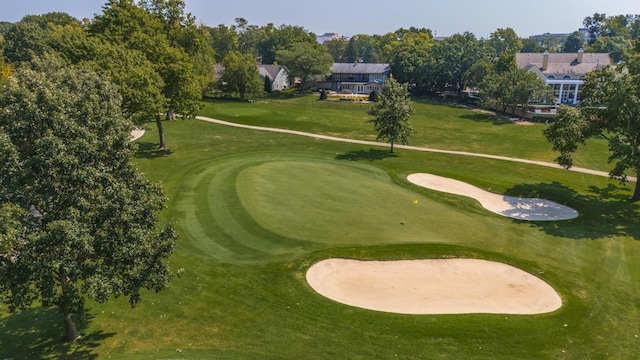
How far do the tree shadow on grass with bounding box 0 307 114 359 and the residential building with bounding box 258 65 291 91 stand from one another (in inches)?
4100

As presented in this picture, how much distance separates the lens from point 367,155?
54.3 metres

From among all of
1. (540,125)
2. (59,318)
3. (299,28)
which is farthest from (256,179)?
(299,28)

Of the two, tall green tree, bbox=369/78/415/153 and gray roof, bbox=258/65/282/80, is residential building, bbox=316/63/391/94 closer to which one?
gray roof, bbox=258/65/282/80

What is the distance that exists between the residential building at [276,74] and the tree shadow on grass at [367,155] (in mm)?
70865

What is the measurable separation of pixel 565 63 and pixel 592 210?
90.2 metres

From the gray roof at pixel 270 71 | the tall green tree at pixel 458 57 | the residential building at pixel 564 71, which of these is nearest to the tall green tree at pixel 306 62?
the gray roof at pixel 270 71

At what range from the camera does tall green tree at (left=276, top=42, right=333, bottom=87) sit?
116 m

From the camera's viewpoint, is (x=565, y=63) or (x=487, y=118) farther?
(x=565, y=63)

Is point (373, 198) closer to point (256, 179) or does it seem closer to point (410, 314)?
point (256, 179)

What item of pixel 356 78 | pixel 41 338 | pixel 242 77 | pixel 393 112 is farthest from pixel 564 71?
pixel 41 338

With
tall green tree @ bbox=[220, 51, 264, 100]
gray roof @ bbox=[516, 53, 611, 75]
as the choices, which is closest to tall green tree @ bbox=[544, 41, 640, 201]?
tall green tree @ bbox=[220, 51, 264, 100]

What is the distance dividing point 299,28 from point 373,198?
142m

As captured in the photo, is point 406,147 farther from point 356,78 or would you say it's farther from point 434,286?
point 356,78

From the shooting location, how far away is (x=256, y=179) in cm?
4078
